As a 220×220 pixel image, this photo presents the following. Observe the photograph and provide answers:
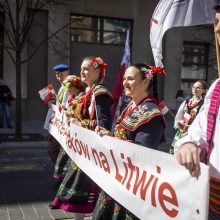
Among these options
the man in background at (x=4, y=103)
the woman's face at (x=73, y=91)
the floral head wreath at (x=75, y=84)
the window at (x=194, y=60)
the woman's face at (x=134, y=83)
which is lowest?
the man in background at (x=4, y=103)

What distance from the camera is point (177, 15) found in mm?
3549

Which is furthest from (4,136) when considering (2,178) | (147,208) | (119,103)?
(147,208)

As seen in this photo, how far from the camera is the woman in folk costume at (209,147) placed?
172cm

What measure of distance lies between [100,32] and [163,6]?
1298 centimetres

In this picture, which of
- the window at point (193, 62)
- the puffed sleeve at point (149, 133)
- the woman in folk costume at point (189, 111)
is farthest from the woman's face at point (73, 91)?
the window at point (193, 62)

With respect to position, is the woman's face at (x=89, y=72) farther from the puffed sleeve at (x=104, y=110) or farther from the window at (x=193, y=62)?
the window at (x=193, y=62)

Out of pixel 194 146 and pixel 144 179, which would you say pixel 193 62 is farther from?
pixel 194 146

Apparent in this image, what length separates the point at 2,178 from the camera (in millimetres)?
6410

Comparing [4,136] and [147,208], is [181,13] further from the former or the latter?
[4,136]

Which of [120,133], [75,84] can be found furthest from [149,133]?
[75,84]

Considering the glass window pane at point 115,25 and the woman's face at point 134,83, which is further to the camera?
the glass window pane at point 115,25

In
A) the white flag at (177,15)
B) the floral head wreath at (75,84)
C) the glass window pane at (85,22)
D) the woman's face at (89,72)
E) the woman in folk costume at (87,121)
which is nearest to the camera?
the white flag at (177,15)

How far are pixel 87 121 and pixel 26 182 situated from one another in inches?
113

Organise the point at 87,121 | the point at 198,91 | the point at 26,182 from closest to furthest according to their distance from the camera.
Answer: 1. the point at 87,121
2. the point at 26,182
3. the point at 198,91
